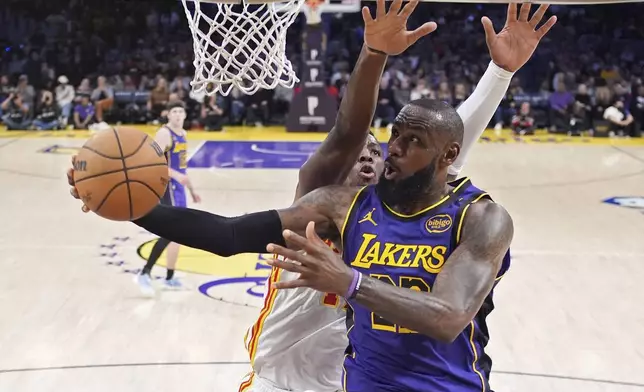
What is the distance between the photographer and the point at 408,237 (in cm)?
253

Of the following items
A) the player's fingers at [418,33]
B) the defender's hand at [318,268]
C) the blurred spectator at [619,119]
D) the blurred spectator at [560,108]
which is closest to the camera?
the defender's hand at [318,268]

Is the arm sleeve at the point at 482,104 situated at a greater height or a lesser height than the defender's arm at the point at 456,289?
greater

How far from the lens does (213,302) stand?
645 centimetres

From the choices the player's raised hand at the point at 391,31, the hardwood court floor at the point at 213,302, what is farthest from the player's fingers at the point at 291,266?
the hardwood court floor at the point at 213,302

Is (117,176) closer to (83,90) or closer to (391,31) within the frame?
(391,31)

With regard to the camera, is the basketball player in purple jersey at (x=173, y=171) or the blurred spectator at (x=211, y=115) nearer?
the basketball player in purple jersey at (x=173, y=171)

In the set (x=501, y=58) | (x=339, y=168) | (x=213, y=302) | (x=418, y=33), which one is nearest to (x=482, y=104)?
(x=501, y=58)

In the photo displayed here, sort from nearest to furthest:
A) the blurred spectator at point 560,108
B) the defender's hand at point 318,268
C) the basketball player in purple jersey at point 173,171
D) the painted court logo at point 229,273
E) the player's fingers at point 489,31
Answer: the defender's hand at point 318,268 → the player's fingers at point 489,31 → the painted court logo at point 229,273 → the basketball player in purple jersey at point 173,171 → the blurred spectator at point 560,108

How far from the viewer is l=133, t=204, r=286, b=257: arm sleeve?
2.62 meters

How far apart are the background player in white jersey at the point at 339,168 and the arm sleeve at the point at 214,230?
40 cm

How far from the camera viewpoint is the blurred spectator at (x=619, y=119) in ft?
57.6

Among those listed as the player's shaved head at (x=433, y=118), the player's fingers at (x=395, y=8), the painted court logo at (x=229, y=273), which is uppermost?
the player's fingers at (x=395, y=8)

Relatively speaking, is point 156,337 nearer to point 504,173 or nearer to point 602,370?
point 602,370

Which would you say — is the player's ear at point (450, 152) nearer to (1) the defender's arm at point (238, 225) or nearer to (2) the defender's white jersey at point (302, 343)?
(1) the defender's arm at point (238, 225)
